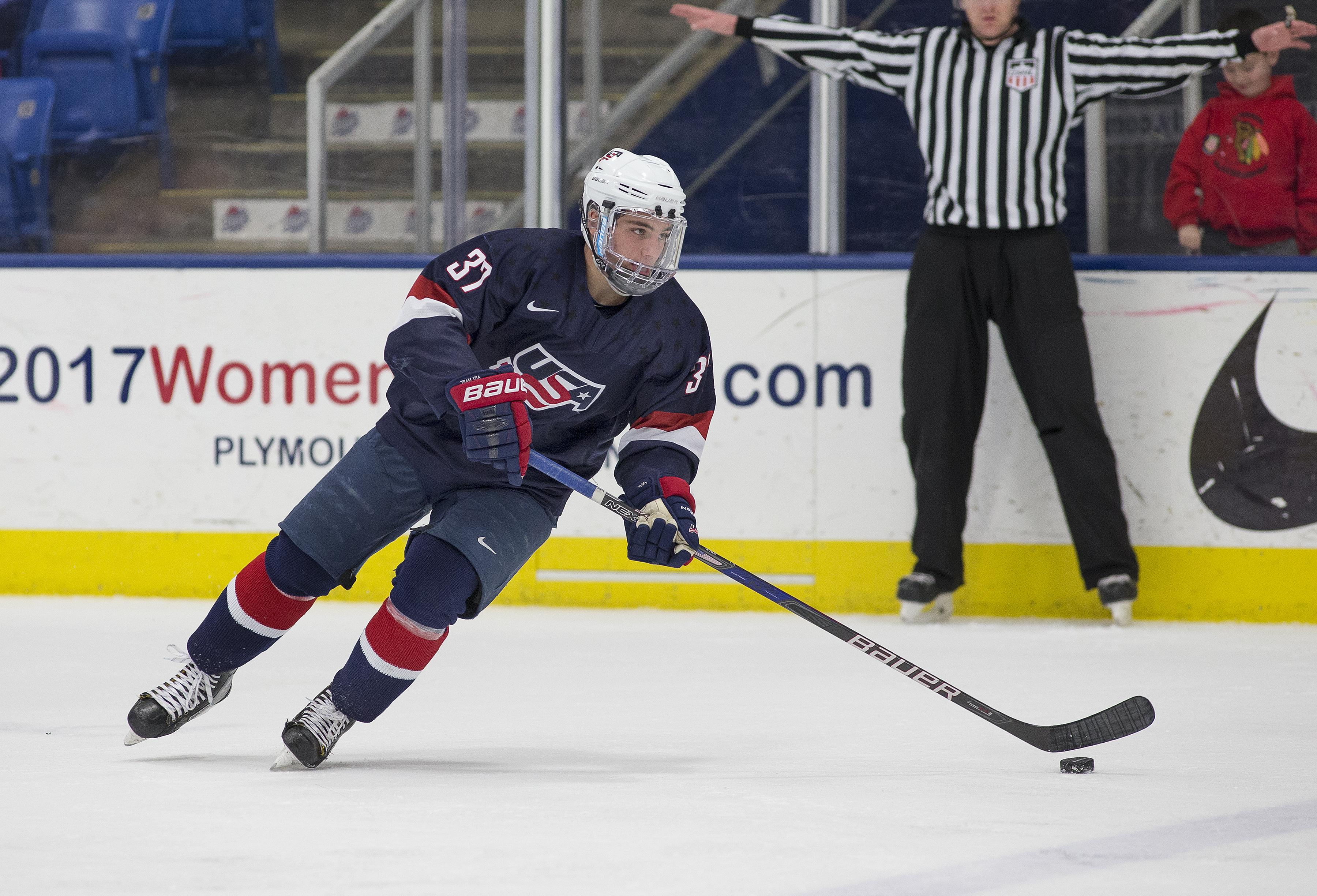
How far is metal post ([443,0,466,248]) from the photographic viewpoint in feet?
14.5

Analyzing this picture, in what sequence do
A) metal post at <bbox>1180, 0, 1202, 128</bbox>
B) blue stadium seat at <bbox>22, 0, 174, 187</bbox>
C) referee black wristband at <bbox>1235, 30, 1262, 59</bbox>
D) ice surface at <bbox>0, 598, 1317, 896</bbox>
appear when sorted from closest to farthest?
ice surface at <bbox>0, 598, 1317, 896</bbox> < referee black wristband at <bbox>1235, 30, 1262, 59</bbox> < metal post at <bbox>1180, 0, 1202, 128</bbox> < blue stadium seat at <bbox>22, 0, 174, 187</bbox>

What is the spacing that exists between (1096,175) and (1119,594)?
1.13 metres

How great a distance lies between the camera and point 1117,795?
212 cm

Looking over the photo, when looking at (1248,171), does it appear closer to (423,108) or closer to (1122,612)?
(1122,612)

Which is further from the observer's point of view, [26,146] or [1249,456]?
[26,146]

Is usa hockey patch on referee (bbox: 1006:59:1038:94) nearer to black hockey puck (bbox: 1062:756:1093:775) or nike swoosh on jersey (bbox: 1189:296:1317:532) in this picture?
nike swoosh on jersey (bbox: 1189:296:1317:532)

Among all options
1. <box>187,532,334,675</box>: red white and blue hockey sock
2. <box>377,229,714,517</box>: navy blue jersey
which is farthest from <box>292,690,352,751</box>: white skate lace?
<box>377,229,714,517</box>: navy blue jersey

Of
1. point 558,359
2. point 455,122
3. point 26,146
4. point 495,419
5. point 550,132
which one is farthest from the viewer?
point 26,146

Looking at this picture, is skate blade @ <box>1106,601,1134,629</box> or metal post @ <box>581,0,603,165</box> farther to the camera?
metal post @ <box>581,0,603,165</box>

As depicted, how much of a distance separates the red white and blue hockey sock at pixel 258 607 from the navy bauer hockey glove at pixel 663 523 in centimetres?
47

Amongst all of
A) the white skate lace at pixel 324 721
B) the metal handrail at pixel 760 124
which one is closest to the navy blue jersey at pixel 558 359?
the white skate lace at pixel 324 721

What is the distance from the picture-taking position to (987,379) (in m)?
4.05


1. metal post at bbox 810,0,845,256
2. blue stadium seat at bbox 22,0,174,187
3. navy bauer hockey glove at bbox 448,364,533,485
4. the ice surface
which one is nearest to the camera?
the ice surface

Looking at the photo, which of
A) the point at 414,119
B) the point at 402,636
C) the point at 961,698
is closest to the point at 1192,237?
the point at 414,119
